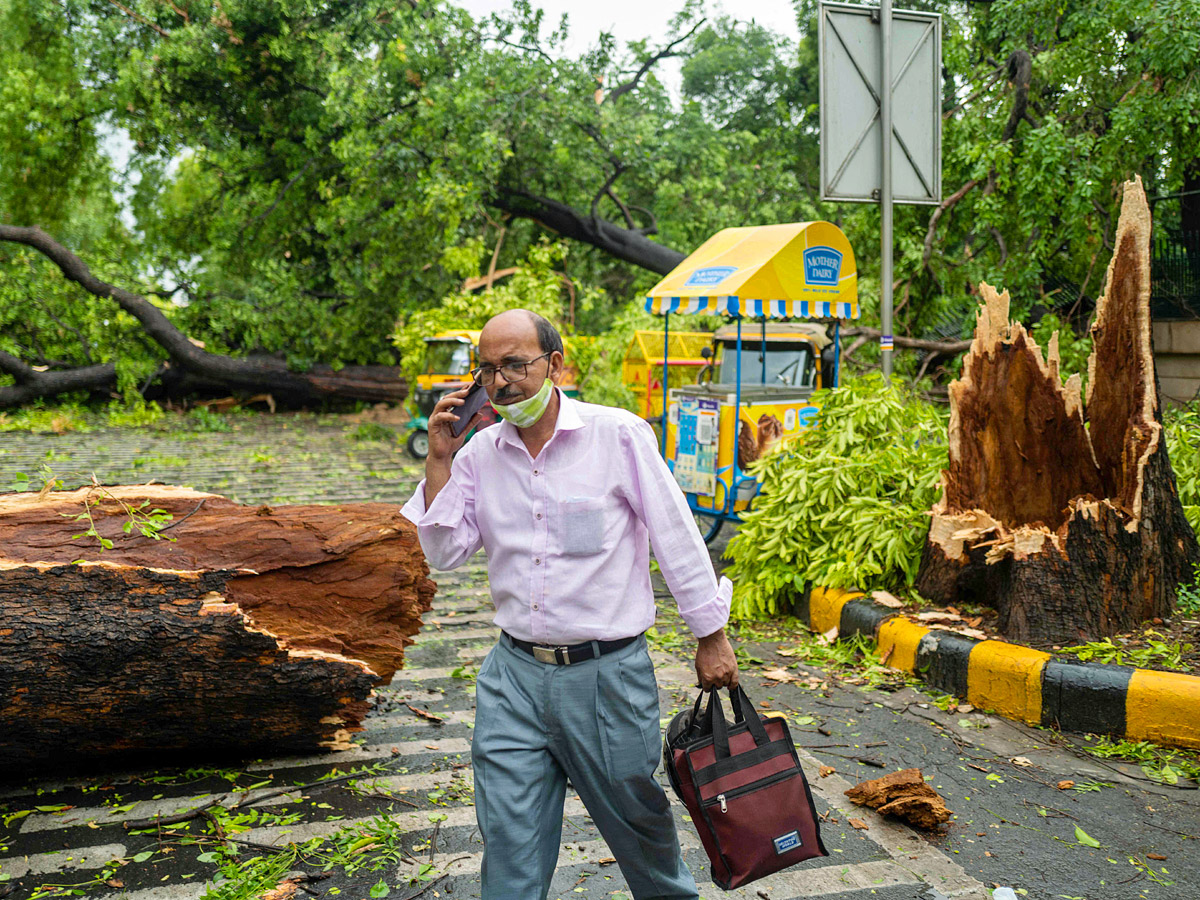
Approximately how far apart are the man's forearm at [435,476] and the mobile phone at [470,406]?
0.29 ft

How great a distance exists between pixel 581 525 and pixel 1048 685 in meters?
2.89

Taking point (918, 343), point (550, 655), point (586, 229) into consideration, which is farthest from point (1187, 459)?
point (586, 229)

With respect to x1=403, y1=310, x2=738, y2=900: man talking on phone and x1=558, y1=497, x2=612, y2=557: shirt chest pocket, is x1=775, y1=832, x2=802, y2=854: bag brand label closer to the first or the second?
x1=403, y1=310, x2=738, y2=900: man talking on phone

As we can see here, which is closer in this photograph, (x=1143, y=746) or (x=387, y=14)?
(x=1143, y=746)

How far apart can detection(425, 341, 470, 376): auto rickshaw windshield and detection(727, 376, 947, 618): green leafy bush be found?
758cm

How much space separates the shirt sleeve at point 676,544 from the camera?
8.66 ft

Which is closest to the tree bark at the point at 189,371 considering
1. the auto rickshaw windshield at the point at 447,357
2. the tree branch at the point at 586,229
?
the tree branch at the point at 586,229

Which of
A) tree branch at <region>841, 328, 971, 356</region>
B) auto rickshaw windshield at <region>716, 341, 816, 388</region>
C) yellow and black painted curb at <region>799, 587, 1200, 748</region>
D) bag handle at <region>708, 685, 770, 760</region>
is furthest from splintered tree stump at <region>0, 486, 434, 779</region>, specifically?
tree branch at <region>841, 328, 971, 356</region>

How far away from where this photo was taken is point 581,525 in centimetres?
264

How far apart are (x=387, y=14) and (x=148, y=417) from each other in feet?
26.7

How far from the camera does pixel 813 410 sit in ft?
26.7

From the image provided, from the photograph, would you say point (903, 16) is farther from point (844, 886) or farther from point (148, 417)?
point (148, 417)

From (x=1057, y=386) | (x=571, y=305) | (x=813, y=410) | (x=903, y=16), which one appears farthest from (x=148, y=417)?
(x=1057, y=386)

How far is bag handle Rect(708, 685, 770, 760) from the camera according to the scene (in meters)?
2.66
